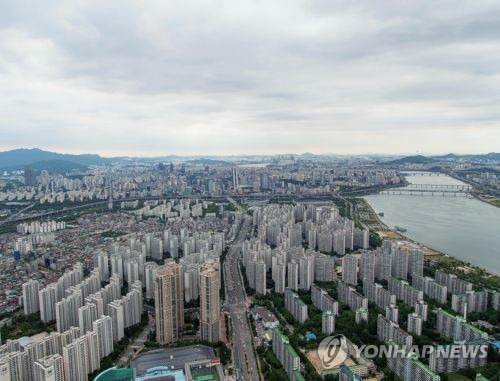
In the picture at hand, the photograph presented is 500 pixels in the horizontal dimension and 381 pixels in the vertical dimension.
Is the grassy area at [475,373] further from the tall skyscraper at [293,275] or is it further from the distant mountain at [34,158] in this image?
the distant mountain at [34,158]

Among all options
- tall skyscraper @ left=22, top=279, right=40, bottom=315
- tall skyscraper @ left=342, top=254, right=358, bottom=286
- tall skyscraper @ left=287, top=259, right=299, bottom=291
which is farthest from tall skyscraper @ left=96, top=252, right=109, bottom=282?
tall skyscraper @ left=342, top=254, right=358, bottom=286

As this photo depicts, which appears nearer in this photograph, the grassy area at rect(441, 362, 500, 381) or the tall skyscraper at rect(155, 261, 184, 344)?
the grassy area at rect(441, 362, 500, 381)

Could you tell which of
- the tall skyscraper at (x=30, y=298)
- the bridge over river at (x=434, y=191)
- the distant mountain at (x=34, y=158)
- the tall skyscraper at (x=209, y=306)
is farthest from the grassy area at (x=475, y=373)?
the distant mountain at (x=34, y=158)

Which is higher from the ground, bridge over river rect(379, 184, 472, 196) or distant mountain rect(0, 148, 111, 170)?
distant mountain rect(0, 148, 111, 170)

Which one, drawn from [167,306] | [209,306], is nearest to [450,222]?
[209,306]

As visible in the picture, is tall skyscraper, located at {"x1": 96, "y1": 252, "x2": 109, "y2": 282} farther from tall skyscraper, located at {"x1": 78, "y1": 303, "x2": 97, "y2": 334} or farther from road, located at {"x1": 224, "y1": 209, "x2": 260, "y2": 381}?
tall skyscraper, located at {"x1": 78, "y1": 303, "x2": 97, "y2": 334}

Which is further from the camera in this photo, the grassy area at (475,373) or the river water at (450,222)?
the river water at (450,222)

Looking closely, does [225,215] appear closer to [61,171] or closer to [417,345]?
[417,345]
